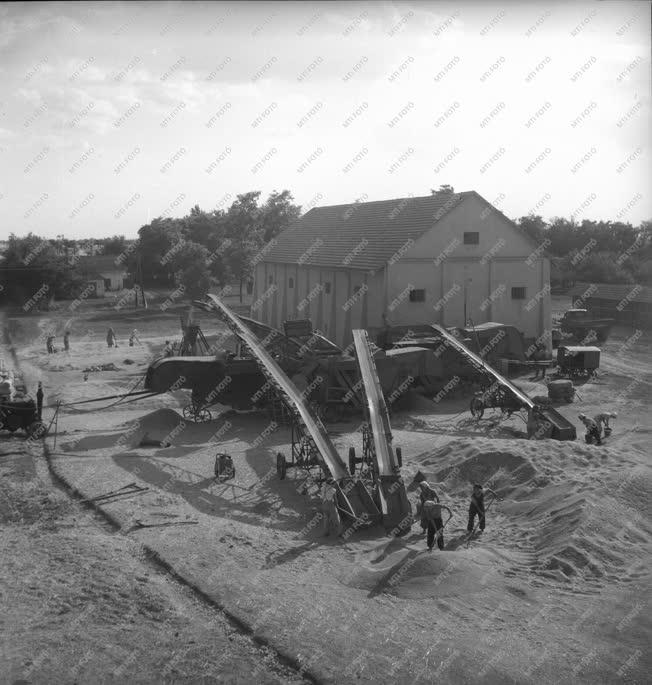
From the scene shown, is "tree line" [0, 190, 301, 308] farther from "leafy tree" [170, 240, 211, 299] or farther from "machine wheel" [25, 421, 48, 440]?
"machine wheel" [25, 421, 48, 440]

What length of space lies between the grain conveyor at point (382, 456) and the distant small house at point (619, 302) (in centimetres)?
3099

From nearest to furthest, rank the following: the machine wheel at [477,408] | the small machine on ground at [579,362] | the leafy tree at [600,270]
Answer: the machine wheel at [477,408] < the small machine on ground at [579,362] < the leafy tree at [600,270]

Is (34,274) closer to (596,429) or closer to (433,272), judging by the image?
(433,272)

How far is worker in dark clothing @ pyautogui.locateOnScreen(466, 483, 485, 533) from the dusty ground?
1.04ft

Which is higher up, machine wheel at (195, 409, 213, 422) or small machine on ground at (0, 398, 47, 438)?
small machine on ground at (0, 398, 47, 438)

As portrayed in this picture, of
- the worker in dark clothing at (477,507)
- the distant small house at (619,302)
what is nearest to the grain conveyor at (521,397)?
the worker in dark clothing at (477,507)

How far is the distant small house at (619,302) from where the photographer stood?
48.1 meters

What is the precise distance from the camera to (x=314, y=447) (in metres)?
17.9

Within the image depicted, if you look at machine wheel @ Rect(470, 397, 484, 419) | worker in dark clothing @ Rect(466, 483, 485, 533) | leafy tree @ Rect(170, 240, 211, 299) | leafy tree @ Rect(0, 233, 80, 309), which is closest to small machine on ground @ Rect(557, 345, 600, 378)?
machine wheel @ Rect(470, 397, 484, 419)

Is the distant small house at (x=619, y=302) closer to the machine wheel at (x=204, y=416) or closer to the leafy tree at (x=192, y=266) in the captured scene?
the leafy tree at (x=192, y=266)

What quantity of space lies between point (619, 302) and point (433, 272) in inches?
792

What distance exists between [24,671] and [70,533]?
200 inches

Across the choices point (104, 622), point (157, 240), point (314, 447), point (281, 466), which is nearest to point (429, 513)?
point (314, 447)

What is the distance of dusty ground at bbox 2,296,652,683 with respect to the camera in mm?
10453
